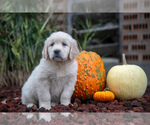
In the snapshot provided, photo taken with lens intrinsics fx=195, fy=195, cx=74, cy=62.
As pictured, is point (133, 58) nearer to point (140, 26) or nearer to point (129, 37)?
point (129, 37)

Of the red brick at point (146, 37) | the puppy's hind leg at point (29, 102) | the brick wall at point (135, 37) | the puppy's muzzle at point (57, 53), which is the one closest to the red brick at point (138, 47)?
the brick wall at point (135, 37)

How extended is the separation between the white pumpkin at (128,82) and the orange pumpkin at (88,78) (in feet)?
0.59

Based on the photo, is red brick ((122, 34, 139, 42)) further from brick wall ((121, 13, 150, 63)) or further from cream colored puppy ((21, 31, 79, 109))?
cream colored puppy ((21, 31, 79, 109))

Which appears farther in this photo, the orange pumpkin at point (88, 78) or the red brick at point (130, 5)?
the orange pumpkin at point (88, 78)

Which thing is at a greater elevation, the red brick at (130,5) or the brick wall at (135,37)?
the red brick at (130,5)

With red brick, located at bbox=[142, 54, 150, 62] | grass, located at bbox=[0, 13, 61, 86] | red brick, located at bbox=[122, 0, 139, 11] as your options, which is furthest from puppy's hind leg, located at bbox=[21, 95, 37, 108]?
red brick, located at bbox=[142, 54, 150, 62]

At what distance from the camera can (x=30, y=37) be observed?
3074mm

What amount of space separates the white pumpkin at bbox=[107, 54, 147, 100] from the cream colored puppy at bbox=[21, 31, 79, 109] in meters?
0.48

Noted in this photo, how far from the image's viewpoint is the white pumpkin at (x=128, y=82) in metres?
2.07

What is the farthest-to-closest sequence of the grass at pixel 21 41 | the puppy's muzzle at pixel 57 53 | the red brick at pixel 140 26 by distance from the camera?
the grass at pixel 21 41 → the red brick at pixel 140 26 → the puppy's muzzle at pixel 57 53

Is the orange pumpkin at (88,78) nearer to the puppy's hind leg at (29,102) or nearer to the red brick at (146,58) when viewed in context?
the puppy's hind leg at (29,102)

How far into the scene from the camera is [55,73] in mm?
1873

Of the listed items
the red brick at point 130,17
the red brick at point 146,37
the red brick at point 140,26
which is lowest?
the red brick at point 146,37

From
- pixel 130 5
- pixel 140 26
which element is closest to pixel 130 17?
pixel 140 26
